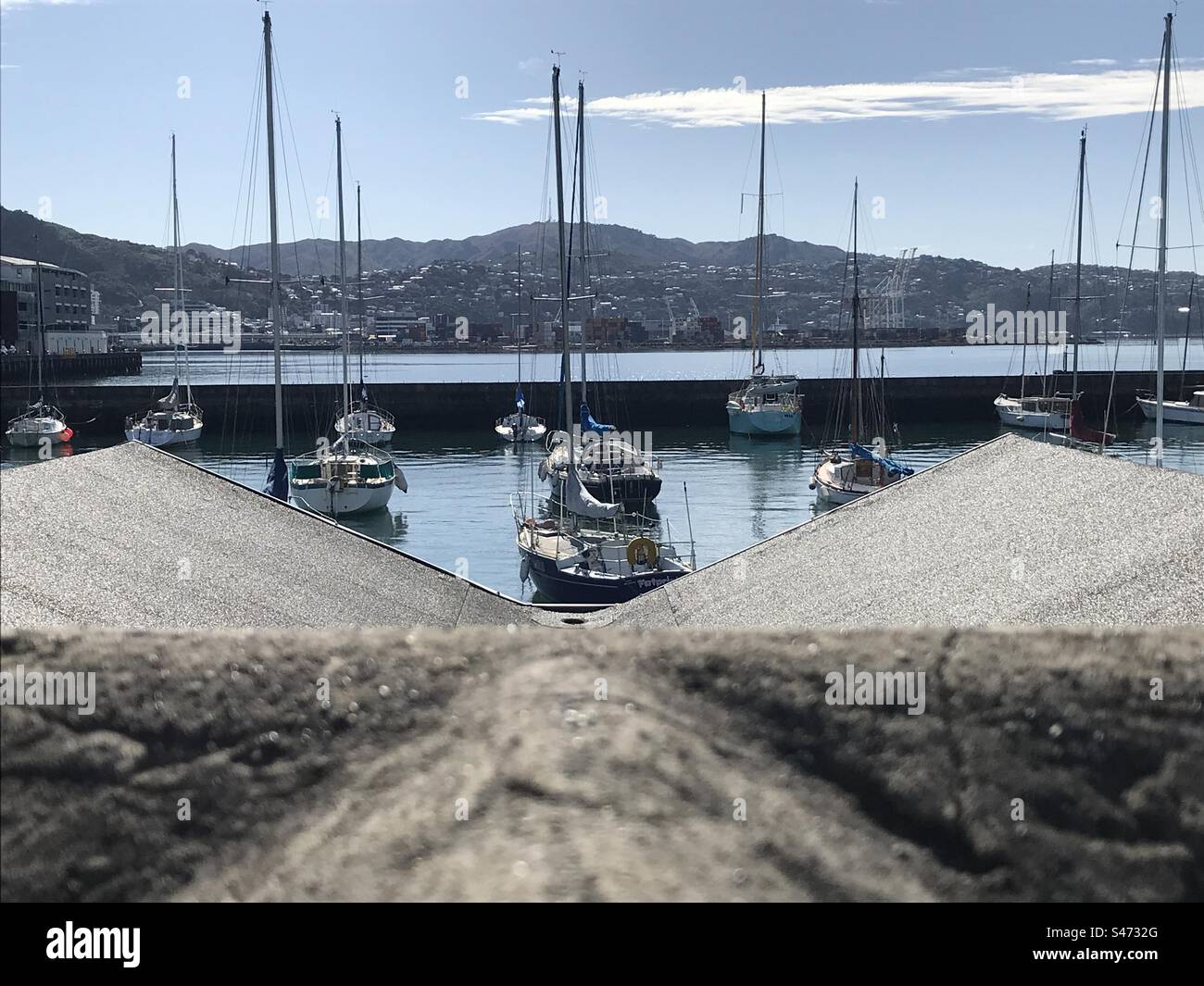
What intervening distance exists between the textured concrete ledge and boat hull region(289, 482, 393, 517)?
1426 inches

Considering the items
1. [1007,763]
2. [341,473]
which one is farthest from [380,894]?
[341,473]

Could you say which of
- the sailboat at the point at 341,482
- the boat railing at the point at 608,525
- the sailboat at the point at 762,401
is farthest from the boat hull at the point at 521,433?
the sailboat at the point at 341,482

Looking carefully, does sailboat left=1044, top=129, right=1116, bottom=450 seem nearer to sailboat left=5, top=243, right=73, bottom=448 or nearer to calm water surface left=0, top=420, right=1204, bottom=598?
calm water surface left=0, top=420, right=1204, bottom=598

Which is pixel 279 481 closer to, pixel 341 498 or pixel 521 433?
pixel 341 498

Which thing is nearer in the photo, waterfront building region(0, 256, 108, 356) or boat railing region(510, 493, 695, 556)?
boat railing region(510, 493, 695, 556)

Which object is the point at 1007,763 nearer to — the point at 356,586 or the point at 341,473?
the point at 356,586

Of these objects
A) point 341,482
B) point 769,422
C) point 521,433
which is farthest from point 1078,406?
point 341,482

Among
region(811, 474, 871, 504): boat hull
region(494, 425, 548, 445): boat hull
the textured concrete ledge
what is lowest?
region(811, 474, 871, 504): boat hull

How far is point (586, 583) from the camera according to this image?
84.3 ft

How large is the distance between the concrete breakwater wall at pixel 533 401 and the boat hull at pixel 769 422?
496cm

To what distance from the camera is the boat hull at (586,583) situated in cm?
2481

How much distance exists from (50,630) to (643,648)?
144 centimetres

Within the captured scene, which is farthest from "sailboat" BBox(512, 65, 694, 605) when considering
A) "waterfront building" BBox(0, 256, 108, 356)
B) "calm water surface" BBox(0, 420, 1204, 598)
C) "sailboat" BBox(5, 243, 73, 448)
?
"waterfront building" BBox(0, 256, 108, 356)

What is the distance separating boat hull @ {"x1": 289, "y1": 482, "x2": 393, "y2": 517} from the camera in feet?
127
